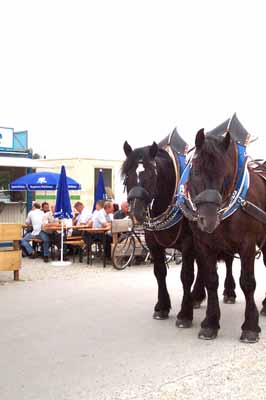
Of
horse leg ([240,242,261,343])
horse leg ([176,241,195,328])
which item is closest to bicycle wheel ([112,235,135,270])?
horse leg ([176,241,195,328])

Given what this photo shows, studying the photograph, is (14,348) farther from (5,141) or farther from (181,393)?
(5,141)

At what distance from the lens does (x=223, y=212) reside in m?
4.97

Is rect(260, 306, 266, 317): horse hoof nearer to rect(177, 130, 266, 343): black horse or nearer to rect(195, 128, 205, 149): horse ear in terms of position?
rect(177, 130, 266, 343): black horse

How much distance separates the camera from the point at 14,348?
495 cm

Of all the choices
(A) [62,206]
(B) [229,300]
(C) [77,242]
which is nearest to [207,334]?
(B) [229,300]

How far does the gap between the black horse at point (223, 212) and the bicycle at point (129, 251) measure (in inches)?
200

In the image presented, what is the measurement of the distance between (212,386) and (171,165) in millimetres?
2768

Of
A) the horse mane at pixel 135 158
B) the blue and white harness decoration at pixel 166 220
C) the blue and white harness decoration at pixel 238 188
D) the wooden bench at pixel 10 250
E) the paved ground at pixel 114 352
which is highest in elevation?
the horse mane at pixel 135 158

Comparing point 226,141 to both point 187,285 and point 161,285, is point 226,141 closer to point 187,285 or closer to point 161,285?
point 187,285

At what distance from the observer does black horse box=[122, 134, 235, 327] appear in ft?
17.5

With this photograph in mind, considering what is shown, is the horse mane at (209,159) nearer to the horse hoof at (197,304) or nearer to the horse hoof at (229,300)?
the horse hoof at (197,304)

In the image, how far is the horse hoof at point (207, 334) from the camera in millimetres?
5250

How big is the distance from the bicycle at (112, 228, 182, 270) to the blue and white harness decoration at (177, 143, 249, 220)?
5.05 metres

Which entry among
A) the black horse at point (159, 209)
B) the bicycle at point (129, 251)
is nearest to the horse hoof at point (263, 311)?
the black horse at point (159, 209)
